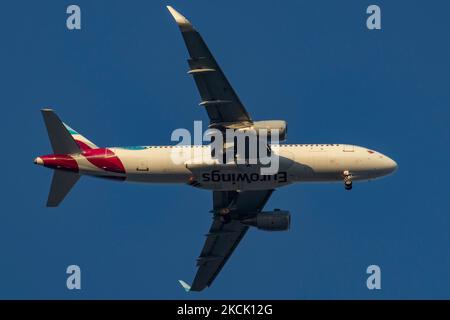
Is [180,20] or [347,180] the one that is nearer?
[180,20]

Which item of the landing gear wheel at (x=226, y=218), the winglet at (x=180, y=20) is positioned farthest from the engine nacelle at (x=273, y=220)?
the winglet at (x=180, y=20)

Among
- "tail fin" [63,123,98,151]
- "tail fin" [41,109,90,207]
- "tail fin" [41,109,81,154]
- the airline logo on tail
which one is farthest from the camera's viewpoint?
"tail fin" [63,123,98,151]

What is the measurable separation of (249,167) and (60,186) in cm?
1469

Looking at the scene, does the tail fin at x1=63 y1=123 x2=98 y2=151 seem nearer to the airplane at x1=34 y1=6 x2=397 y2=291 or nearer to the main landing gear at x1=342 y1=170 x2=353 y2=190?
the airplane at x1=34 y1=6 x2=397 y2=291

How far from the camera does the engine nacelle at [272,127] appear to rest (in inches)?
3073

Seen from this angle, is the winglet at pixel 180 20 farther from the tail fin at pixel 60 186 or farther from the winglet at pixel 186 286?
the winglet at pixel 186 286

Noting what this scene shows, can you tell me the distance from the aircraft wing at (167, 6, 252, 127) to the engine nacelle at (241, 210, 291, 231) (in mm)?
10904

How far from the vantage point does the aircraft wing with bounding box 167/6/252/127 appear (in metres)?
72.9

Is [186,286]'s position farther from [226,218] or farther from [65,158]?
[65,158]

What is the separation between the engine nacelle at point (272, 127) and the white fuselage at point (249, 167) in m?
2.61

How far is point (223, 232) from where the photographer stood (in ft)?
297

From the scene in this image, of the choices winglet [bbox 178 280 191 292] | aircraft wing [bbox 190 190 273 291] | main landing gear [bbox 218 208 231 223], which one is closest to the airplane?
main landing gear [bbox 218 208 231 223]

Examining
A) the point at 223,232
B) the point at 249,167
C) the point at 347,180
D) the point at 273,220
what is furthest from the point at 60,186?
the point at 347,180

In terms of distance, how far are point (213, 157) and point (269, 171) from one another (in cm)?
433
